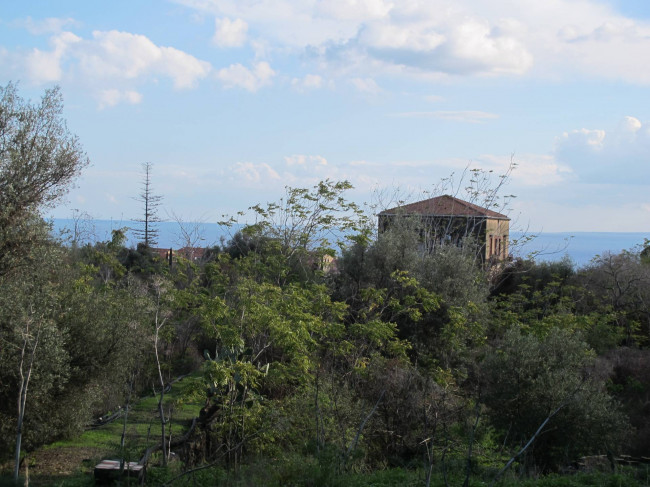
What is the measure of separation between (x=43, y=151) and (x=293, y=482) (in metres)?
9.45

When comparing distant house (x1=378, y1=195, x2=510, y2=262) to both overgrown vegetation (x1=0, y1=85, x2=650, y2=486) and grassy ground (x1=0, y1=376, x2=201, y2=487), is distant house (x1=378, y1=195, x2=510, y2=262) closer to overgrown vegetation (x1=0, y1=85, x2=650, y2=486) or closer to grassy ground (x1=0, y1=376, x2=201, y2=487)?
overgrown vegetation (x1=0, y1=85, x2=650, y2=486)

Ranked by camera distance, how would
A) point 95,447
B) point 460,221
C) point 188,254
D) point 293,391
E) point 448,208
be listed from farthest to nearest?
point 448,208, point 460,221, point 188,254, point 293,391, point 95,447

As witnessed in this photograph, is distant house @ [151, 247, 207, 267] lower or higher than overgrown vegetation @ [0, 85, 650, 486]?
higher

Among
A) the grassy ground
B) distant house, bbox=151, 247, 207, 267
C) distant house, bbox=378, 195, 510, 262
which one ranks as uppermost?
distant house, bbox=378, 195, 510, 262

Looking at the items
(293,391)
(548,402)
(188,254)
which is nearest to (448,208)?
(188,254)

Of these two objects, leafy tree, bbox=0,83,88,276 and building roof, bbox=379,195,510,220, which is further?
building roof, bbox=379,195,510,220

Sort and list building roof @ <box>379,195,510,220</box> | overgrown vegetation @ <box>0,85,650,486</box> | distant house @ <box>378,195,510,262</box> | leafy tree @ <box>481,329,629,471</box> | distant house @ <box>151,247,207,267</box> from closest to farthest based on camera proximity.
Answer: overgrown vegetation @ <box>0,85,650,486</box>
leafy tree @ <box>481,329,629,471</box>
distant house @ <box>151,247,207,267</box>
distant house @ <box>378,195,510,262</box>
building roof @ <box>379,195,510,220</box>

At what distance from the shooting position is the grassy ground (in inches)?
381

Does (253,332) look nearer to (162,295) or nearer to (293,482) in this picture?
(162,295)

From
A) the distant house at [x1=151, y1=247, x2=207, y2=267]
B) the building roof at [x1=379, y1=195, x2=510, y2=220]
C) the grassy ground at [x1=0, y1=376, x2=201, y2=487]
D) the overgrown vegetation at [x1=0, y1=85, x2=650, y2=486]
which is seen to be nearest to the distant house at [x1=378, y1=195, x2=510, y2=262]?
the building roof at [x1=379, y1=195, x2=510, y2=220]

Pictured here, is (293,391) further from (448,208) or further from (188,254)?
(448,208)

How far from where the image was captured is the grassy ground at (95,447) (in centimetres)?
967

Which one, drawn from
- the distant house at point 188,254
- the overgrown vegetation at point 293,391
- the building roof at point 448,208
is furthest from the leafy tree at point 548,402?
the building roof at point 448,208

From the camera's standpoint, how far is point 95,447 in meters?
12.6
